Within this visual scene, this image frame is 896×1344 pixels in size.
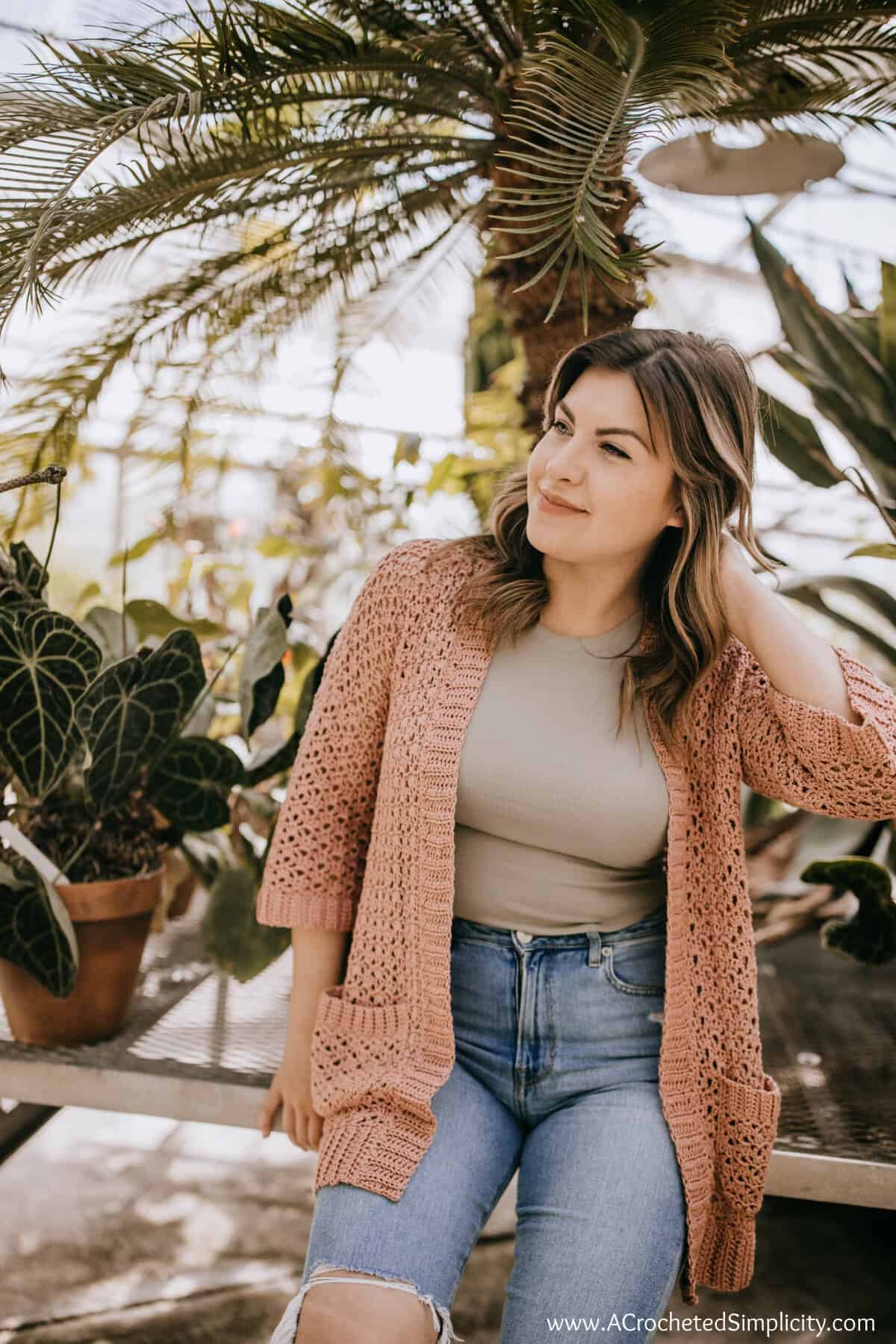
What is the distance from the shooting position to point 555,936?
1191 mm

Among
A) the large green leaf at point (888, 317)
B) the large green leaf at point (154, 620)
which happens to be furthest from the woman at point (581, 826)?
the large green leaf at point (888, 317)

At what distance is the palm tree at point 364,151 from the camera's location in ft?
3.85

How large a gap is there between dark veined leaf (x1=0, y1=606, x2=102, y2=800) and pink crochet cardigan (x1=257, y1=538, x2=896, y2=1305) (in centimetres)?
31

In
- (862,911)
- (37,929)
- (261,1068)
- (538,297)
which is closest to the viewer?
(37,929)

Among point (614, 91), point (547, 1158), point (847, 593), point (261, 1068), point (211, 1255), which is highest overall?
point (614, 91)

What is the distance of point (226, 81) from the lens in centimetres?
126

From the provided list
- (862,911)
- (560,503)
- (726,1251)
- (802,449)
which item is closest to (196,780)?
(560,503)

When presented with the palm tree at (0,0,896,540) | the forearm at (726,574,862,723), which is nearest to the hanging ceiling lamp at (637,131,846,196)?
the palm tree at (0,0,896,540)

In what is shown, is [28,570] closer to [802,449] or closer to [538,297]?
[538,297]

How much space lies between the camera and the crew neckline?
1259 millimetres

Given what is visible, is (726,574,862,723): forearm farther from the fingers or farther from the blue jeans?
the fingers

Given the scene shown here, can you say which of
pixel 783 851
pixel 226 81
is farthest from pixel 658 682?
pixel 783 851

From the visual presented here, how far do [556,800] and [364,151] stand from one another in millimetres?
1142

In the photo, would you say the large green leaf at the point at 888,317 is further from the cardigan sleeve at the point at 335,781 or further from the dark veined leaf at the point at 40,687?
the dark veined leaf at the point at 40,687
